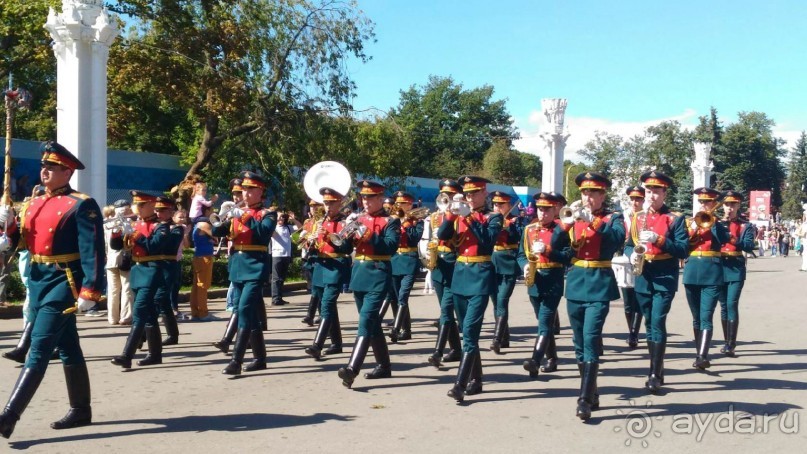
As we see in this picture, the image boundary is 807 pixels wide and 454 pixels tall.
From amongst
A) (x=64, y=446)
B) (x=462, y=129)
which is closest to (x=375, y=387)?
(x=64, y=446)

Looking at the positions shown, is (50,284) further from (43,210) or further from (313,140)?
(313,140)

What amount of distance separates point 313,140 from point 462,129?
54552mm

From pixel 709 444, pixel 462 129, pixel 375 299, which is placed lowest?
pixel 709 444

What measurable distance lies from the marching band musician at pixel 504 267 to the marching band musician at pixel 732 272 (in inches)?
98.8

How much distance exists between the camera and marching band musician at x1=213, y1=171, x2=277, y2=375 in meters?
8.93

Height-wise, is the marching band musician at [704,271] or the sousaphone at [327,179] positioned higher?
the sousaphone at [327,179]

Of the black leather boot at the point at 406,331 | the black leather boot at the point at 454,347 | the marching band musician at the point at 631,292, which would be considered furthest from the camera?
the black leather boot at the point at 406,331

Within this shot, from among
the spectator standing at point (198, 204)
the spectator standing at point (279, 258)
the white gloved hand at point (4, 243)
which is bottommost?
the spectator standing at point (279, 258)

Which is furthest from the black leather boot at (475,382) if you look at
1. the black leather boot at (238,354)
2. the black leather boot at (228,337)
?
the black leather boot at (228,337)

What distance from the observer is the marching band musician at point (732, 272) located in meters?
10.7

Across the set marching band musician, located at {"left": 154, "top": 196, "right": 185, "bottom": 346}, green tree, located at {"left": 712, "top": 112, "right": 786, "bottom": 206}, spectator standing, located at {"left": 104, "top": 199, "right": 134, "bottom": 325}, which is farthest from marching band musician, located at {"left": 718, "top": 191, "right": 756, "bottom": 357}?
green tree, located at {"left": 712, "top": 112, "right": 786, "bottom": 206}

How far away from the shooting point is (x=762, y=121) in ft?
241

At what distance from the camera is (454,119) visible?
79688 mm

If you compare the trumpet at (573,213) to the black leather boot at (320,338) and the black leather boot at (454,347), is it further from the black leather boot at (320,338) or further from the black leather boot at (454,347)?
the black leather boot at (320,338)
